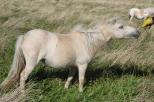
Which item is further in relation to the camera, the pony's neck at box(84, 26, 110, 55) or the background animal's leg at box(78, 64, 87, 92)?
the pony's neck at box(84, 26, 110, 55)

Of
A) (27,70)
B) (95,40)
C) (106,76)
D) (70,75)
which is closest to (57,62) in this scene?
(27,70)

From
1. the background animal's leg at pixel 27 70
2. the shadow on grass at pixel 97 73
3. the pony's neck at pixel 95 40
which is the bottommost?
the shadow on grass at pixel 97 73

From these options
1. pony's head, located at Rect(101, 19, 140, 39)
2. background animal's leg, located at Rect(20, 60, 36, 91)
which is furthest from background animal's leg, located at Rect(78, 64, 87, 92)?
background animal's leg, located at Rect(20, 60, 36, 91)

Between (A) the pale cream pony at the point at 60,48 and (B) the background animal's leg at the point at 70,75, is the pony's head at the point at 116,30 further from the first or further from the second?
(B) the background animal's leg at the point at 70,75

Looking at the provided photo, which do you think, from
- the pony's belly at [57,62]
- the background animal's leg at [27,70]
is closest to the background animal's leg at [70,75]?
the pony's belly at [57,62]

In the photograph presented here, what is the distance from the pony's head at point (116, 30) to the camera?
7055 mm

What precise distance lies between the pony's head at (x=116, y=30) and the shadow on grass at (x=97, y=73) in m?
0.85

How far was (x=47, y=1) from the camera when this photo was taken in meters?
21.6

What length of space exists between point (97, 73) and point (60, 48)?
51.5 inches

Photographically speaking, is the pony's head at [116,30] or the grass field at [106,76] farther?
the pony's head at [116,30]

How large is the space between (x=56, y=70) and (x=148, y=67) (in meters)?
1.98

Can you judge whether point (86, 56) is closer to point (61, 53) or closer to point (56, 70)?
point (61, 53)

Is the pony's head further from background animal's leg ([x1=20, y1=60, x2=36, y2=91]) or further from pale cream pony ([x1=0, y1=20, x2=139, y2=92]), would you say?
background animal's leg ([x1=20, y1=60, x2=36, y2=91])

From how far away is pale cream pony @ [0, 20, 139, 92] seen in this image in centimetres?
645
